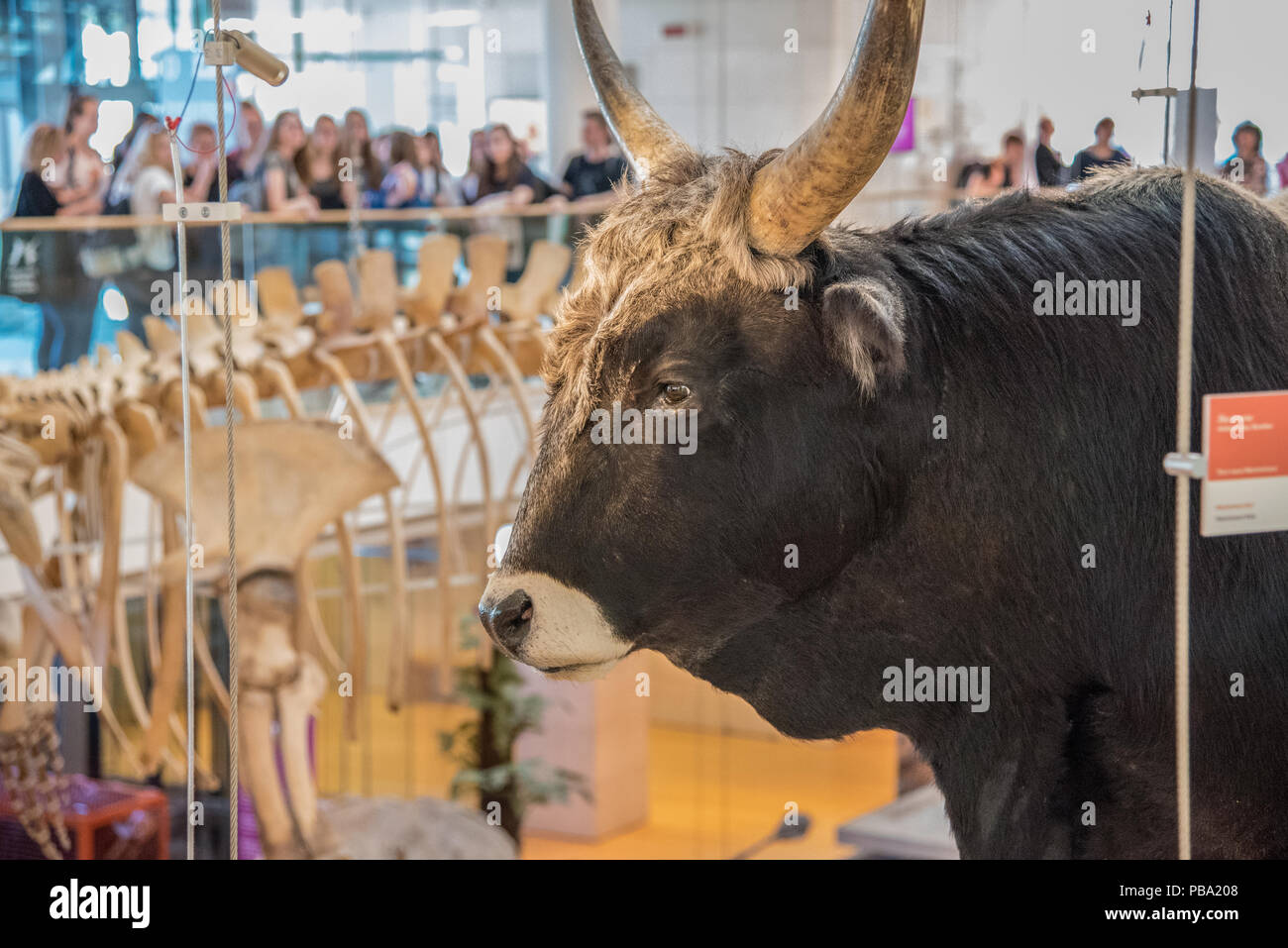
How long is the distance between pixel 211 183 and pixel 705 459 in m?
4.13

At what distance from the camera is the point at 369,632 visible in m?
7.30

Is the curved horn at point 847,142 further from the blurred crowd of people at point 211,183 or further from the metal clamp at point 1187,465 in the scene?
the blurred crowd of people at point 211,183

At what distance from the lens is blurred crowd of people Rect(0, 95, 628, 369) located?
468 centimetres

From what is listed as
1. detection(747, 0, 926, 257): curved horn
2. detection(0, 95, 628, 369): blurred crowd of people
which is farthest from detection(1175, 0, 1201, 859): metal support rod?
detection(0, 95, 628, 369): blurred crowd of people

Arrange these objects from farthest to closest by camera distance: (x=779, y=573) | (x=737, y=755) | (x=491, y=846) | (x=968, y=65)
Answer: (x=737, y=755), (x=491, y=846), (x=968, y=65), (x=779, y=573)

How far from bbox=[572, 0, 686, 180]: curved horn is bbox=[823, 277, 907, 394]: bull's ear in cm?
35

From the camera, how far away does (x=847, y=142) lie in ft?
4.76

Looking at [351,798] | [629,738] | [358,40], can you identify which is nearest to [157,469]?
[351,798]

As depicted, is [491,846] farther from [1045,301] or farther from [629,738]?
[1045,301]

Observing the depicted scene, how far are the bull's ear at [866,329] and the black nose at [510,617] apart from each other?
47 centimetres

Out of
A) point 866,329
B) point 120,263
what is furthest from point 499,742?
point 866,329

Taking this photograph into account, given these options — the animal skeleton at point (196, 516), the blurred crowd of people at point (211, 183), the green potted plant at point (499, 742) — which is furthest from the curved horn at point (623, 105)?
the green potted plant at point (499, 742)

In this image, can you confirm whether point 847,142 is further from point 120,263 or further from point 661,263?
point 120,263

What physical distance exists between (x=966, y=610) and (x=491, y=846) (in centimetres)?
412
